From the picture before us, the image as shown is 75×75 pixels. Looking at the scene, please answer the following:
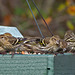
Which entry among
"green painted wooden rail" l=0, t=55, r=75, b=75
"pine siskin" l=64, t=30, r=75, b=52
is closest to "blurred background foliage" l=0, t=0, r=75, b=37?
"pine siskin" l=64, t=30, r=75, b=52

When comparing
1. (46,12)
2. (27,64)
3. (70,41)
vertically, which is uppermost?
(46,12)

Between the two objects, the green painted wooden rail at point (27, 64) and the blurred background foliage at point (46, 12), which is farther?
the blurred background foliage at point (46, 12)

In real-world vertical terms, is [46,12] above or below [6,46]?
above

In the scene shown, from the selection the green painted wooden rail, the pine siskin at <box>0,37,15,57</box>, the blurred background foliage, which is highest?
the blurred background foliage

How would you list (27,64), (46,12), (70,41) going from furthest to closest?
(46,12), (70,41), (27,64)

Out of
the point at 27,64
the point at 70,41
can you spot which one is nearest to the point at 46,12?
the point at 70,41

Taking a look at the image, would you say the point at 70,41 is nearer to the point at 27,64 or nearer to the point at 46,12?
the point at 27,64

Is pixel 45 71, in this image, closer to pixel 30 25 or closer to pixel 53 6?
pixel 30 25

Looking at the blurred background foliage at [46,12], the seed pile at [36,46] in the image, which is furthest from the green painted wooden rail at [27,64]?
the blurred background foliage at [46,12]

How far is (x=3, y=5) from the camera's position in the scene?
3881 millimetres

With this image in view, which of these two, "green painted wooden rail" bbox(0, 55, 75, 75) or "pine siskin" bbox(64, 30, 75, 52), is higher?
"pine siskin" bbox(64, 30, 75, 52)

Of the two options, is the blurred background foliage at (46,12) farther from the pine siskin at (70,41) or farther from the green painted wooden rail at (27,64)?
the green painted wooden rail at (27,64)

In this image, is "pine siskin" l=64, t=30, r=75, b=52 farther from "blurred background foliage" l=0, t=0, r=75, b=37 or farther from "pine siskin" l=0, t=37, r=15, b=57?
"blurred background foliage" l=0, t=0, r=75, b=37

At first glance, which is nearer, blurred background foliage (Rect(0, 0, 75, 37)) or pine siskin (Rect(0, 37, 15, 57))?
pine siskin (Rect(0, 37, 15, 57))
